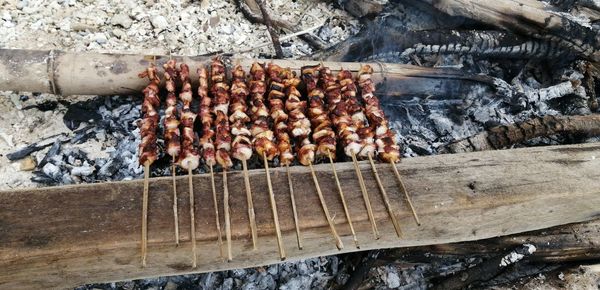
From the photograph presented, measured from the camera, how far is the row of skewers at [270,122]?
3.18 meters

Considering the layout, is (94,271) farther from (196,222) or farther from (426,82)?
(426,82)

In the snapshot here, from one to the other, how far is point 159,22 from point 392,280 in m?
3.78

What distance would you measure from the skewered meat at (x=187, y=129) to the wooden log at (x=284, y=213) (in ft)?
0.60

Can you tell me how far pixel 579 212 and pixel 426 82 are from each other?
175 centimetres

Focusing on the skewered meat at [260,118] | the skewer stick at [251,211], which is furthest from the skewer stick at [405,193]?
the skewer stick at [251,211]

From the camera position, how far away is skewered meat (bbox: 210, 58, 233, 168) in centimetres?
323

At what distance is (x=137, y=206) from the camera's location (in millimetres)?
2801

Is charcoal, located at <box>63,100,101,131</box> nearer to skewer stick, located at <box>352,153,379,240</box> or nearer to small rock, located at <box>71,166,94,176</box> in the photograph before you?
small rock, located at <box>71,166,94,176</box>

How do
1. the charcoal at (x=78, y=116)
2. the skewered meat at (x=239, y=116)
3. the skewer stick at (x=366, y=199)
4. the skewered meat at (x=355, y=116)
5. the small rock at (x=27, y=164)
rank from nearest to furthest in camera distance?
1. the skewer stick at (x=366, y=199)
2. the skewered meat at (x=239, y=116)
3. the skewered meat at (x=355, y=116)
4. the small rock at (x=27, y=164)
5. the charcoal at (x=78, y=116)

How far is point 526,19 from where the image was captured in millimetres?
4973

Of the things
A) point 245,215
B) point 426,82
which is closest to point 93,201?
point 245,215

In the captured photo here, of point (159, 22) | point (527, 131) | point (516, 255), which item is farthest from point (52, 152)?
point (527, 131)

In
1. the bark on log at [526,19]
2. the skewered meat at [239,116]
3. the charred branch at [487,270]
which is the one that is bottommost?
the charred branch at [487,270]

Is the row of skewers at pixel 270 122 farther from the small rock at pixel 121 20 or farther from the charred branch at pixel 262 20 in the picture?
the small rock at pixel 121 20
